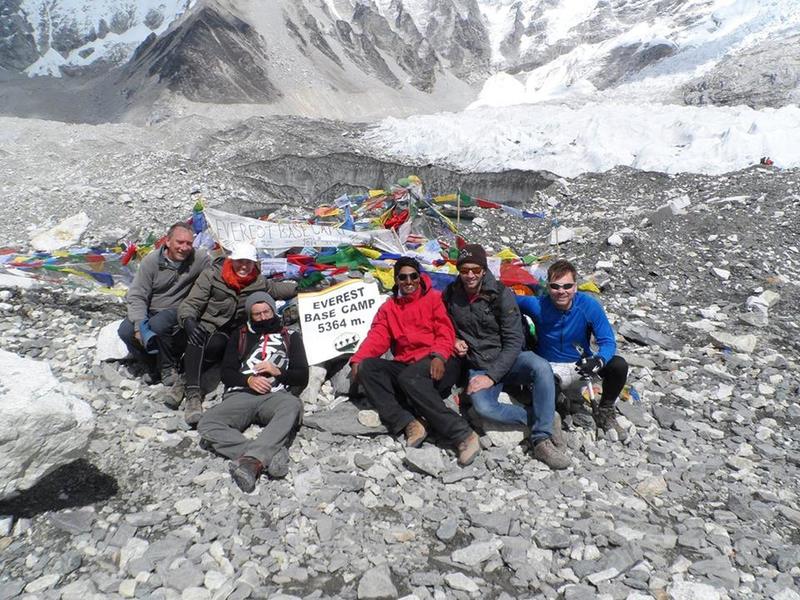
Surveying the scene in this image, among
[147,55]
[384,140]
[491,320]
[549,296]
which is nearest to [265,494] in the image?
[491,320]

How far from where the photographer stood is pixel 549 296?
13.6 feet

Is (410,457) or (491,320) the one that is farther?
(491,320)

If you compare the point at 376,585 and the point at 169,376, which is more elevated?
the point at 169,376

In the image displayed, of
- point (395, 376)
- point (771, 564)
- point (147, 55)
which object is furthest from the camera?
point (147, 55)

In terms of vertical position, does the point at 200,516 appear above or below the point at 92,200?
below

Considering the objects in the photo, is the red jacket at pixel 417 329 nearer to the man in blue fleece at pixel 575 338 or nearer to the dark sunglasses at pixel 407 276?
the dark sunglasses at pixel 407 276

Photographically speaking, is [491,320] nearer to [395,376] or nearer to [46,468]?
[395,376]

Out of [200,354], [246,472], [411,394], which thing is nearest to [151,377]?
[200,354]

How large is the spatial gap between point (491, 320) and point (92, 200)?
11.5 m

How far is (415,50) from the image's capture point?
89.2 m

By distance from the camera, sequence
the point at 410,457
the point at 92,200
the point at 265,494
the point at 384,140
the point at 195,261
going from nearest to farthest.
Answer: the point at 265,494 < the point at 410,457 < the point at 195,261 < the point at 92,200 < the point at 384,140

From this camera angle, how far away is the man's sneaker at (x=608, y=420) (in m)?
4.15

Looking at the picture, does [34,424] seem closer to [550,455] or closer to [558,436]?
[550,455]

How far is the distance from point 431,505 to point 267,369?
5.14ft
